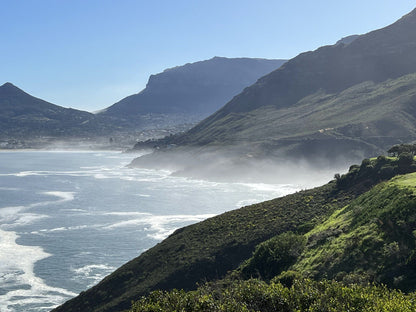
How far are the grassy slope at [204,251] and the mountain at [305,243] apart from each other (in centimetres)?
13

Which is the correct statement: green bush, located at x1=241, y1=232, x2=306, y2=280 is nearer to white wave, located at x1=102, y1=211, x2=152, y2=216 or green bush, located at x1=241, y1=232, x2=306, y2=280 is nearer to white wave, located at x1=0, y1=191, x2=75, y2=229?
white wave, located at x1=102, y1=211, x2=152, y2=216

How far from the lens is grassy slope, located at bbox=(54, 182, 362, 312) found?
50.1m

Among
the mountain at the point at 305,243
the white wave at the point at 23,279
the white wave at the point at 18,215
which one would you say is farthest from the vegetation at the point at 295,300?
the white wave at the point at 18,215

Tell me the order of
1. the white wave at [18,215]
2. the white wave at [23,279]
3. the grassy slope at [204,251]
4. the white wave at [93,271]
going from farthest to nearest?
the white wave at [18,215], the white wave at [93,271], the white wave at [23,279], the grassy slope at [204,251]

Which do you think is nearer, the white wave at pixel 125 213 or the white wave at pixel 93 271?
the white wave at pixel 93 271

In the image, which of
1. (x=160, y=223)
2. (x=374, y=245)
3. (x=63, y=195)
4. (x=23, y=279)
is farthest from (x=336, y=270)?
(x=63, y=195)

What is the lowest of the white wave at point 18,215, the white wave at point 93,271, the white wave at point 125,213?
the white wave at point 93,271

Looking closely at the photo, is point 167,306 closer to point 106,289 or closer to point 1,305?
point 106,289

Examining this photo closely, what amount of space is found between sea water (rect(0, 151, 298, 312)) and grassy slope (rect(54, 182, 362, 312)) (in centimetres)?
1143

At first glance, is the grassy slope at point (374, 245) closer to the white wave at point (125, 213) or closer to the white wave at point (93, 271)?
the white wave at point (93, 271)

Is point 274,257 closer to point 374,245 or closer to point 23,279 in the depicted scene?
point 374,245

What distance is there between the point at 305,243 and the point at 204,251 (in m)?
16.2

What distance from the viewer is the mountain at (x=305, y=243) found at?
33344 mm

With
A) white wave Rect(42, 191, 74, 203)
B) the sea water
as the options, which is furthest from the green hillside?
white wave Rect(42, 191, 74, 203)
